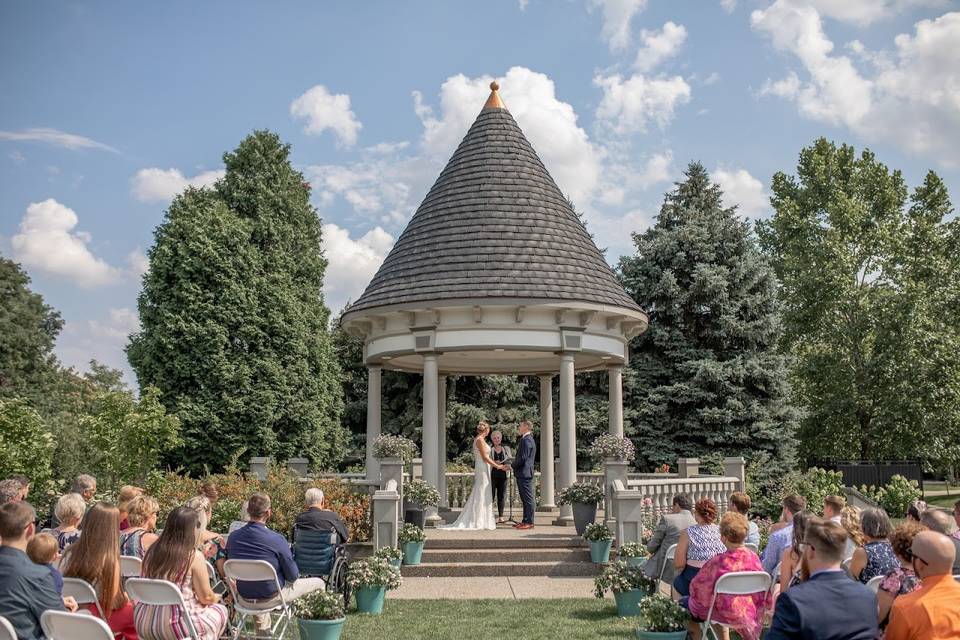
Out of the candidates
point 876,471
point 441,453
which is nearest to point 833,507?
point 441,453

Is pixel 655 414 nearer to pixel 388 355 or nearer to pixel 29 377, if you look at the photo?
pixel 388 355

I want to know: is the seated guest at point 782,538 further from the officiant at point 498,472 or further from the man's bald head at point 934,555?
the officiant at point 498,472

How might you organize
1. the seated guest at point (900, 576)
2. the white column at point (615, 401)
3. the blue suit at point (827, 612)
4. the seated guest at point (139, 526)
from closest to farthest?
the blue suit at point (827, 612) → the seated guest at point (900, 576) → the seated guest at point (139, 526) → the white column at point (615, 401)

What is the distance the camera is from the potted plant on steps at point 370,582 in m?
10.6

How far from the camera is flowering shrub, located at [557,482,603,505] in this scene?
14617 millimetres

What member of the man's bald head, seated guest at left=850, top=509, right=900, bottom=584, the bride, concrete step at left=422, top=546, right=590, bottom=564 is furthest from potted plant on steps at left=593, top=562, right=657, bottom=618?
the man's bald head

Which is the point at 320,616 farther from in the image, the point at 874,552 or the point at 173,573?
→ the point at 874,552

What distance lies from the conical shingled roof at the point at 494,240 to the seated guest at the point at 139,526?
863cm

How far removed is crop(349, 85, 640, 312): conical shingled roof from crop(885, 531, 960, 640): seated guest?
11.3 meters

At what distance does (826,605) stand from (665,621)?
12.0ft

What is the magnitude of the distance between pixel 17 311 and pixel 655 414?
1195 inches

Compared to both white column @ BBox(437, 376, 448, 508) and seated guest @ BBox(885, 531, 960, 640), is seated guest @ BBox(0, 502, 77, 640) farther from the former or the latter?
white column @ BBox(437, 376, 448, 508)

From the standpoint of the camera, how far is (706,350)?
95.1 ft

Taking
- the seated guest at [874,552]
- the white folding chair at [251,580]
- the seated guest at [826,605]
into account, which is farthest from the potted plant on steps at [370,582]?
the seated guest at [826,605]
